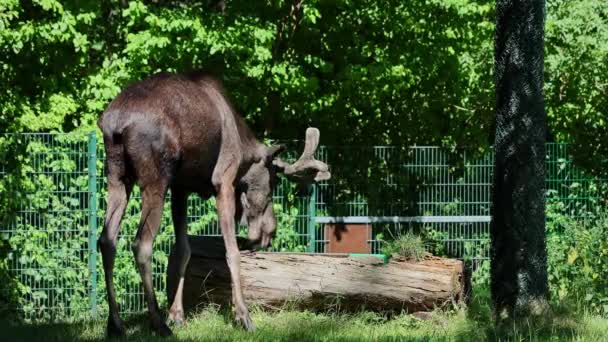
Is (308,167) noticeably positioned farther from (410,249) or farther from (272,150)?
(410,249)

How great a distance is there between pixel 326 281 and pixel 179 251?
4.99 feet

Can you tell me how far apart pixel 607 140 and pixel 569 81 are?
1.06 metres

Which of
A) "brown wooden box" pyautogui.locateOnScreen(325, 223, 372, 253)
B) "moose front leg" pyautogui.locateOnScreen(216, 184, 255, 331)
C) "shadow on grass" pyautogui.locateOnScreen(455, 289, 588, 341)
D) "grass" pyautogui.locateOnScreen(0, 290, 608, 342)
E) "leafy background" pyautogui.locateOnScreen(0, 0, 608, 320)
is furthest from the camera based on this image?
"brown wooden box" pyautogui.locateOnScreen(325, 223, 372, 253)

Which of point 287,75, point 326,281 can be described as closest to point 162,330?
point 326,281

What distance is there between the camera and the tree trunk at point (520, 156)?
9.34 meters

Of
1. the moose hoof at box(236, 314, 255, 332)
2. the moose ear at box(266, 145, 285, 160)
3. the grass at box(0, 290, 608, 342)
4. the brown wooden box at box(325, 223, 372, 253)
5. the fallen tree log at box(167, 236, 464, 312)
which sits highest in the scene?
the moose ear at box(266, 145, 285, 160)

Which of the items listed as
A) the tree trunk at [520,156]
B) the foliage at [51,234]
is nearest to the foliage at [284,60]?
the foliage at [51,234]

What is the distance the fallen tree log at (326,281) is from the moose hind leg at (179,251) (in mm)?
145

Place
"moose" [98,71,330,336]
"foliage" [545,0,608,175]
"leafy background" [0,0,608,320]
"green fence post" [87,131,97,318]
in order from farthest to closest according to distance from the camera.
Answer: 1. "foliage" [545,0,608,175]
2. "leafy background" [0,0,608,320]
3. "green fence post" [87,131,97,318]
4. "moose" [98,71,330,336]

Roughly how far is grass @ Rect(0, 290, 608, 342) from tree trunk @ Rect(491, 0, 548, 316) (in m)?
0.40

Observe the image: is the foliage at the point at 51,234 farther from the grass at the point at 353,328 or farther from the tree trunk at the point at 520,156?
the tree trunk at the point at 520,156

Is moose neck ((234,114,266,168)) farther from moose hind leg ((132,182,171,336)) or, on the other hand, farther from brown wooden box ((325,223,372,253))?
brown wooden box ((325,223,372,253))

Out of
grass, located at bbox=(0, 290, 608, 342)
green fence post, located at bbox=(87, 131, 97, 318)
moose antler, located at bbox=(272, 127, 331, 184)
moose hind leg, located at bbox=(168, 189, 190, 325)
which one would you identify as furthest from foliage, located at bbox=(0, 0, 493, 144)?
grass, located at bbox=(0, 290, 608, 342)

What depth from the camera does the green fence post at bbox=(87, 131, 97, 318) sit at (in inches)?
503
